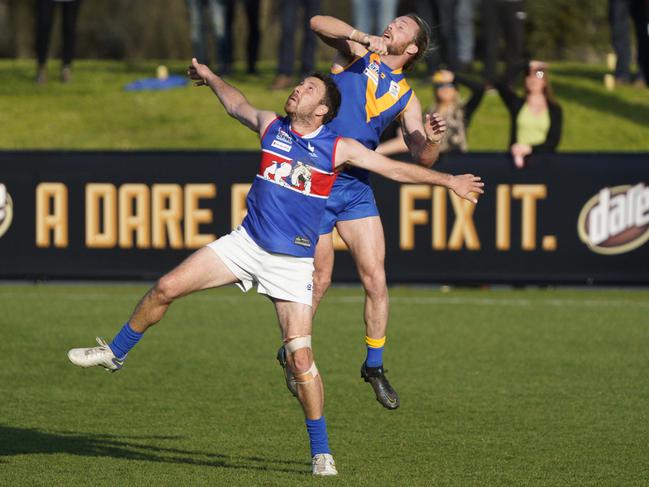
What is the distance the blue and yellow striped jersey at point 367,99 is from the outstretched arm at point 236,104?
3.02 ft

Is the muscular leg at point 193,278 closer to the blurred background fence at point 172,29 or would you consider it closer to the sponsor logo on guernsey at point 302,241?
the sponsor logo on guernsey at point 302,241

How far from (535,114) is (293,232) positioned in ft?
29.8

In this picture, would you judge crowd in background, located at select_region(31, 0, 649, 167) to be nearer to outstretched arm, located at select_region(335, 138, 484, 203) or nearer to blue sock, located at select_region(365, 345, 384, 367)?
blue sock, located at select_region(365, 345, 384, 367)

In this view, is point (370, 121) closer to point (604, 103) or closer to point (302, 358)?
point (302, 358)

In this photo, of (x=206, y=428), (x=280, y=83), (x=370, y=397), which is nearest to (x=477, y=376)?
(x=370, y=397)

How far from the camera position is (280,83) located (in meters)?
21.1

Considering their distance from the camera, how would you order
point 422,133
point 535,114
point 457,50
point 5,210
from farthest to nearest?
point 457,50, point 535,114, point 5,210, point 422,133

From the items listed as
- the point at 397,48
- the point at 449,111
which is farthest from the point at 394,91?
the point at 449,111

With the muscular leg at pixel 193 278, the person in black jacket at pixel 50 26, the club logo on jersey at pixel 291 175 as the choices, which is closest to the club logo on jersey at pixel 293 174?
the club logo on jersey at pixel 291 175

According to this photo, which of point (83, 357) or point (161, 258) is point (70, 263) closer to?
point (161, 258)

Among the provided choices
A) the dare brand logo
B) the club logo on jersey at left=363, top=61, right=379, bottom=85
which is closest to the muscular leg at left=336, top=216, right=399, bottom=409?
the club logo on jersey at left=363, top=61, right=379, bottom=85

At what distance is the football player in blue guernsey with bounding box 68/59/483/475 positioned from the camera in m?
8.22

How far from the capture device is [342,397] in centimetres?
1078

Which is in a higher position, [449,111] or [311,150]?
[311,150]
